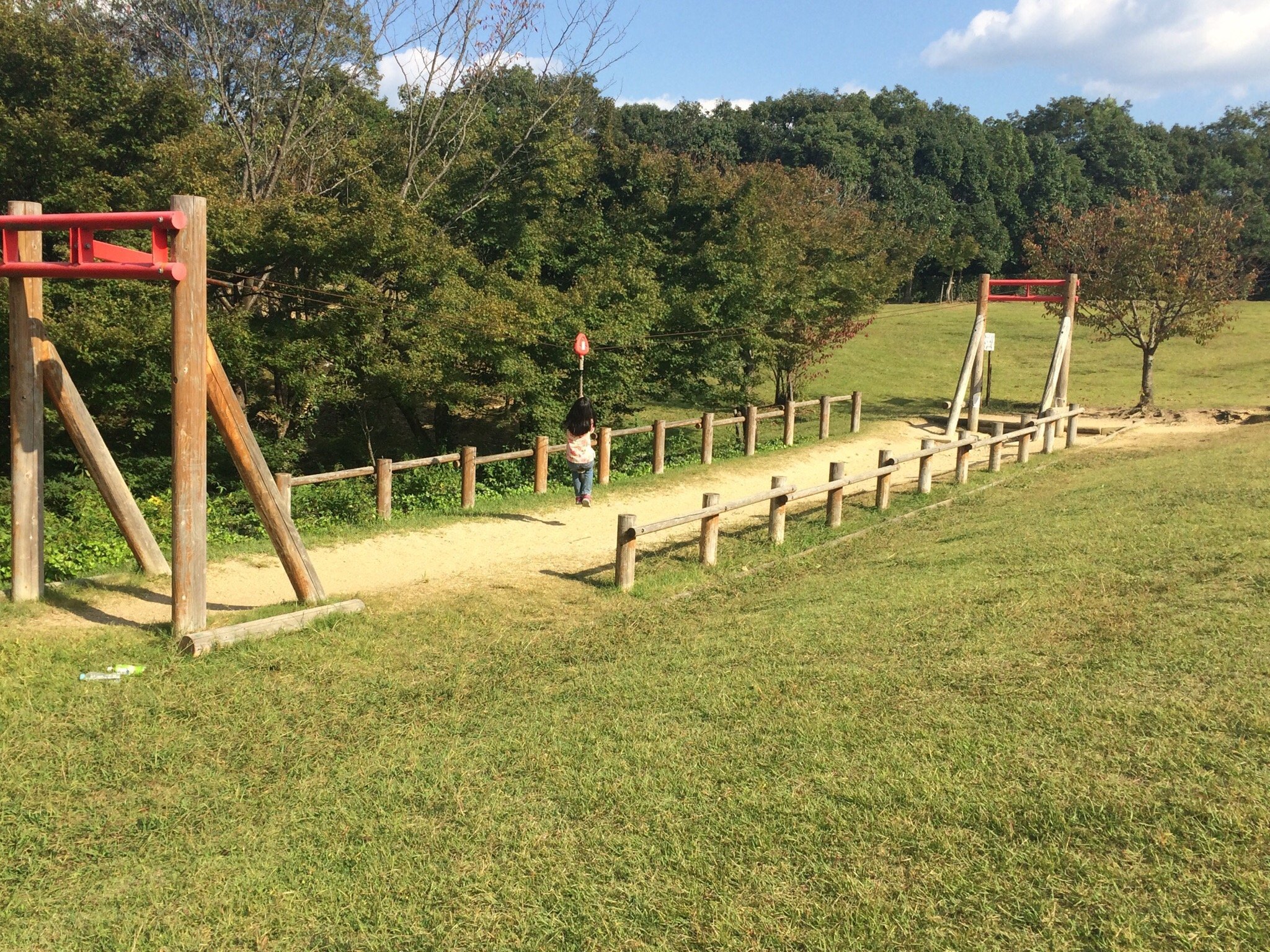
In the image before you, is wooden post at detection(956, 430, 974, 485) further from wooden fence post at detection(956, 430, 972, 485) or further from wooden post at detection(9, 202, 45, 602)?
wooden post at detection(9, 202, 45, 602)

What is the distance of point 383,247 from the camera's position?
15922mm

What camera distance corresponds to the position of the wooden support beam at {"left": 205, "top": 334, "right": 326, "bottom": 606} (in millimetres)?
7074

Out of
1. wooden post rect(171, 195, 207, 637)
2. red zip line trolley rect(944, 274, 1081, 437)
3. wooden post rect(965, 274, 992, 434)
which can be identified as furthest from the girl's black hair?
wooden post rect(965, 274, 992, 434)

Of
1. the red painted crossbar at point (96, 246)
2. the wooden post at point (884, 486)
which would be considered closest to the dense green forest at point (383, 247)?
the wooden post at point (884, 486)

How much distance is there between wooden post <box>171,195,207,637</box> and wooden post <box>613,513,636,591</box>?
346cm

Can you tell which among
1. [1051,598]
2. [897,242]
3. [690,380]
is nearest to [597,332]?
[690,380]

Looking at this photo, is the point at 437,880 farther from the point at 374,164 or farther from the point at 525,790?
the point at 374,164

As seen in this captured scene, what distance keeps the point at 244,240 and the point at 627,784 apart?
13.1 metres

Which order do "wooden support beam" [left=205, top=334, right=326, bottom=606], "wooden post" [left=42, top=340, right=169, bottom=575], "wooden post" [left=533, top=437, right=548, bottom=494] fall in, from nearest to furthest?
1. "wooden support beam" [left=205, top=334, right=326, bottom=606]
2. "wooden post" [left=42, top=340, right=169, bottom=575]
3. "wooden post" [left=533, top=437, right=548, bottom=494]

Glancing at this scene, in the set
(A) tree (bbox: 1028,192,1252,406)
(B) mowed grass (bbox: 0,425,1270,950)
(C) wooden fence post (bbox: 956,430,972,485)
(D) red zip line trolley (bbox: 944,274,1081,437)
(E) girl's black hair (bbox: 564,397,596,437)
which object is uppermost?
(A) tree (bbox: 1028,192,1252,406)

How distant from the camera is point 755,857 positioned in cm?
386

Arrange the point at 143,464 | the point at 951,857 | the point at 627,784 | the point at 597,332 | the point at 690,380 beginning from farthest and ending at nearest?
the point at 690,380
the point at 597,332
the point at 143,464
the point at 627,784
the point at 951,857

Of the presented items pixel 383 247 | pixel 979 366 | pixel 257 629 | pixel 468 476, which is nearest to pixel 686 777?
pixel 257 629

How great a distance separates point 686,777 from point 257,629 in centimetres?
377
